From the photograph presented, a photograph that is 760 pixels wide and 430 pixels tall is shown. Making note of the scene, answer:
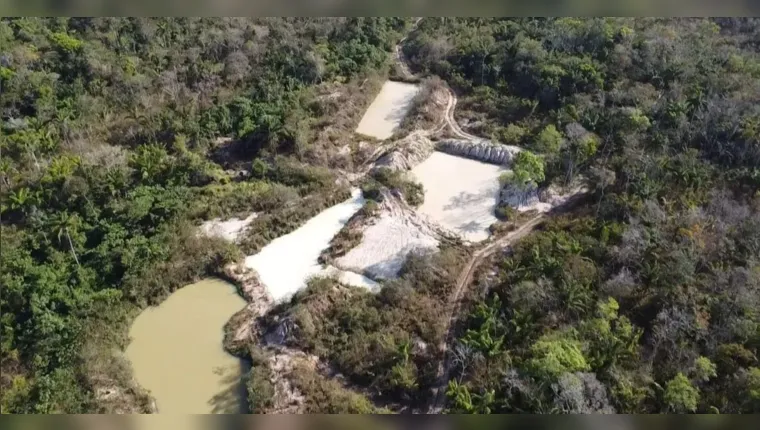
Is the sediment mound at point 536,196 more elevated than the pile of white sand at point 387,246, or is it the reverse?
the sediment mound at point 536,196

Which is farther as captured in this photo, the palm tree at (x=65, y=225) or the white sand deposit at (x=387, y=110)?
the white sand deposit at (x=387, y=110)

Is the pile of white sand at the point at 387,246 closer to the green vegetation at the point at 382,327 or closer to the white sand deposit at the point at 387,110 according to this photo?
the green vegetation at the point at 382,327

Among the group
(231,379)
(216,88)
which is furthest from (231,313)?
(216,88)

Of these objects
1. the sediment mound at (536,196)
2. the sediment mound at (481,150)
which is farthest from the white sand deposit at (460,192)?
the sediment mound at (536,196)

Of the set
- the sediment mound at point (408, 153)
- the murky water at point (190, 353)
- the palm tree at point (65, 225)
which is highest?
the sediment mound at point (408, 153)

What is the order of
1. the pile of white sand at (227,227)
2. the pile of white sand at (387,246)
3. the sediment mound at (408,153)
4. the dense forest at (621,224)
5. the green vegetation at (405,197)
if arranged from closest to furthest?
1. the dense forest at (621,224)
2. the green vegetation at (405,197)
3. the pile of white sand at (387,246)
4. the pile of white sand at (227,227)
5. the sediment mound at (408,153)

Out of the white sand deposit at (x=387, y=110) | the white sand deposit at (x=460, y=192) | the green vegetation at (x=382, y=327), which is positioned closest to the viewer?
the green vegetation at (x=382, y=327)

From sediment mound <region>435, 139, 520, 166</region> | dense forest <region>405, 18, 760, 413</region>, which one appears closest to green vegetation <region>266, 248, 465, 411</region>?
dense forest <region>405, 18, 760, 413</region>

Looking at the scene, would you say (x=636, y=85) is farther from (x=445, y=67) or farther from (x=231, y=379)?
(x=231, y=379)
